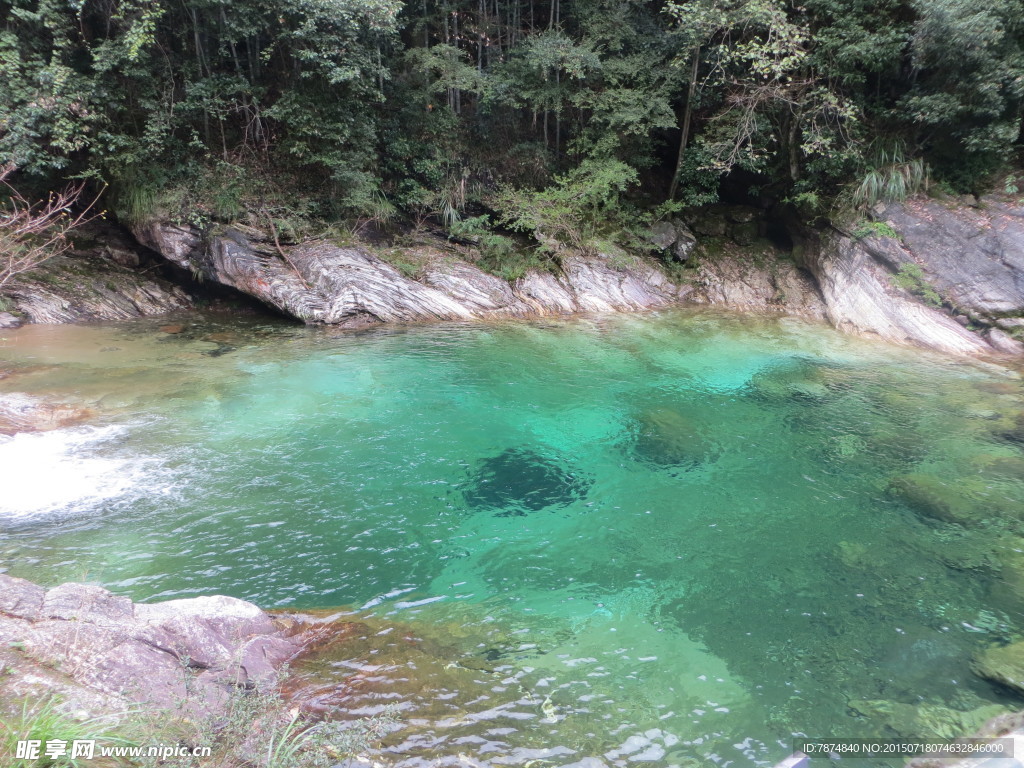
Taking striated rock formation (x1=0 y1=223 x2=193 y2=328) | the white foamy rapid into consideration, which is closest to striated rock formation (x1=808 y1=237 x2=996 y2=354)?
the white foamy rapid

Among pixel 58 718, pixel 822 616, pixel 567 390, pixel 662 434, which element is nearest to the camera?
pixel 58 718

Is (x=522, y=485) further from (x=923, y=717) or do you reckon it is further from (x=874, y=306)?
(x=874, y=306)

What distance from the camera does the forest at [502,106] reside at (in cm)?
1136

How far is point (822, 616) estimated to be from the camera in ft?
15.8

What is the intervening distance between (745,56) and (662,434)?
9332 millimetres

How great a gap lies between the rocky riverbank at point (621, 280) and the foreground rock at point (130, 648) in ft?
31.1

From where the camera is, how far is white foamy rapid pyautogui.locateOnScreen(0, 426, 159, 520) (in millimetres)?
5898

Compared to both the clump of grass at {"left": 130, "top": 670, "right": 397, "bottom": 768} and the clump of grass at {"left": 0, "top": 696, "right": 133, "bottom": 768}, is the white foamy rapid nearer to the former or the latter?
the clump of grass at {"left": 130, "top": 670, "right": 397, "bottom": 768}

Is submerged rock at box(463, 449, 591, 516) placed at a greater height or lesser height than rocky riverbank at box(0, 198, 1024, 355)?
lesser

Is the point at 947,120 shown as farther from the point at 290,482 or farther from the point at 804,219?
the point at 290,482

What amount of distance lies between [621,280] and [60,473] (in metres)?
12.4

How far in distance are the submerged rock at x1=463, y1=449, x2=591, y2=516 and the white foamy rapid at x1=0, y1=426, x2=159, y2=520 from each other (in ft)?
12.2

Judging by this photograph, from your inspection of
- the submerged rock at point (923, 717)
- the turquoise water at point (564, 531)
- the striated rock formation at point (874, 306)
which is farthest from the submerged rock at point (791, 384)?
the submerged rock at point (923, 717)

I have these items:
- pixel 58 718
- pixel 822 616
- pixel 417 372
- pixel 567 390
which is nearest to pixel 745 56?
pixel 567 390
